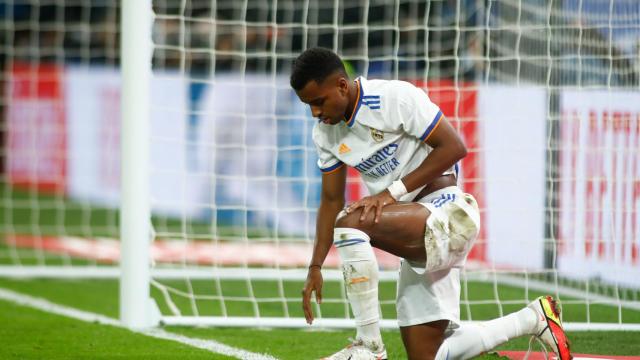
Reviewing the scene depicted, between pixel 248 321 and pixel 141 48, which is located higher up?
pixel 141 48

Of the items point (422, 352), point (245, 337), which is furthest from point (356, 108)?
point (245, 337)

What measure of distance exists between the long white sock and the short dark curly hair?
1253 millimetres

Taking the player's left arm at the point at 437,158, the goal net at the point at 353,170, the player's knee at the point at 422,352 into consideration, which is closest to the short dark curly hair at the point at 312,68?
the player's left arm at the point at 437,158

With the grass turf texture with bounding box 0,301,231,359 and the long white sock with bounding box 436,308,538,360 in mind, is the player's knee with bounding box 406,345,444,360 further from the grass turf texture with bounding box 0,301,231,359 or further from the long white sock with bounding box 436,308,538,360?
the grass turf texture with bounding box 0,301,231,359

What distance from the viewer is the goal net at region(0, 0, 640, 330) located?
6613mm

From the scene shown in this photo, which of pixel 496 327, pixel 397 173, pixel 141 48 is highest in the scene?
pixel 141 48

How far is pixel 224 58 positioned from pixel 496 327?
11.5m

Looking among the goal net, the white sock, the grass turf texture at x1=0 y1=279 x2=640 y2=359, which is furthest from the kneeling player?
the goal net

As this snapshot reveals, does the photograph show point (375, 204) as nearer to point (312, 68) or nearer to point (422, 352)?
point (312, 68)

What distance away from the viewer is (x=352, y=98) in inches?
169

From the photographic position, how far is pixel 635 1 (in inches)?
254

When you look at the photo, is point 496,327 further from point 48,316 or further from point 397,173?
point 48,316

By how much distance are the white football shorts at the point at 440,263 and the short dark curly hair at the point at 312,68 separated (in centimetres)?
68

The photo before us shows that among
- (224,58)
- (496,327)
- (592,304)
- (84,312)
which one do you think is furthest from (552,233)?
(224,58)
